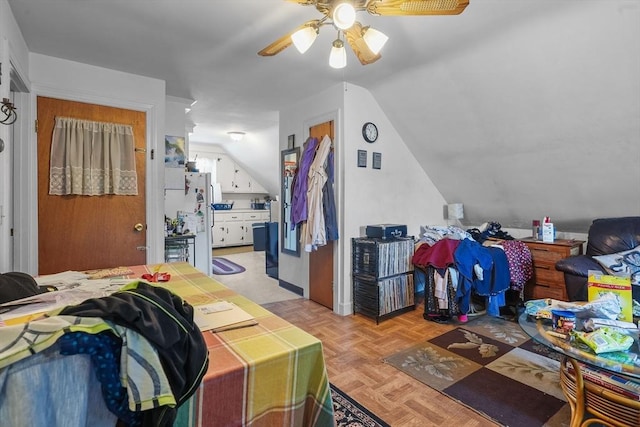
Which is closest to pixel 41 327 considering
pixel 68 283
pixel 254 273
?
pixel 68 283

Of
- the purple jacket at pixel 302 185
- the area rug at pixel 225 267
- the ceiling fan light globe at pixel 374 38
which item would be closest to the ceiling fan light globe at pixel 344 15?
the ceiling fan light globe at pixel 374 38

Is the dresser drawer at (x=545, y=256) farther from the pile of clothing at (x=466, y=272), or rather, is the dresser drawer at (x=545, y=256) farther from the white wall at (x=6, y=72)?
the white wall at (x=6, y=72)

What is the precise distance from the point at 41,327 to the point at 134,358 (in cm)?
16

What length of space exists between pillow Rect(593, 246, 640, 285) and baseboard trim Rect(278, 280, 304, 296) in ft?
9.74

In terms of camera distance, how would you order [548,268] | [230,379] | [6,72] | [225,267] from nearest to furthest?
[230,379] < [6,72] < [548,268] < [225,267]

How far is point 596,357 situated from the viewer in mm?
1348

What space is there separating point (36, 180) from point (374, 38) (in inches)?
110

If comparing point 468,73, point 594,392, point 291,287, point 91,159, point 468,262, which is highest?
point 468,73

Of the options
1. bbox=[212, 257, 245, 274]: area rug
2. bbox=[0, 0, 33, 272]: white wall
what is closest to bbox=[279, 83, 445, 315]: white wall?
bbox=[212, 257, 245, 274]: area rug

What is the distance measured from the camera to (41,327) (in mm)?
543

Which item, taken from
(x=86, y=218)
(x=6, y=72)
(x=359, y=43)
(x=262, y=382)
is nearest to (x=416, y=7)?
(x=359, y=43)

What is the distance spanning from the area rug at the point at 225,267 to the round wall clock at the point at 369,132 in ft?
9.97

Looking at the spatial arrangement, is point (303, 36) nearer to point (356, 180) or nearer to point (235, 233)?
point (356, 180)

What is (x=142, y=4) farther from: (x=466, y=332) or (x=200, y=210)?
(x=466, y=332)
